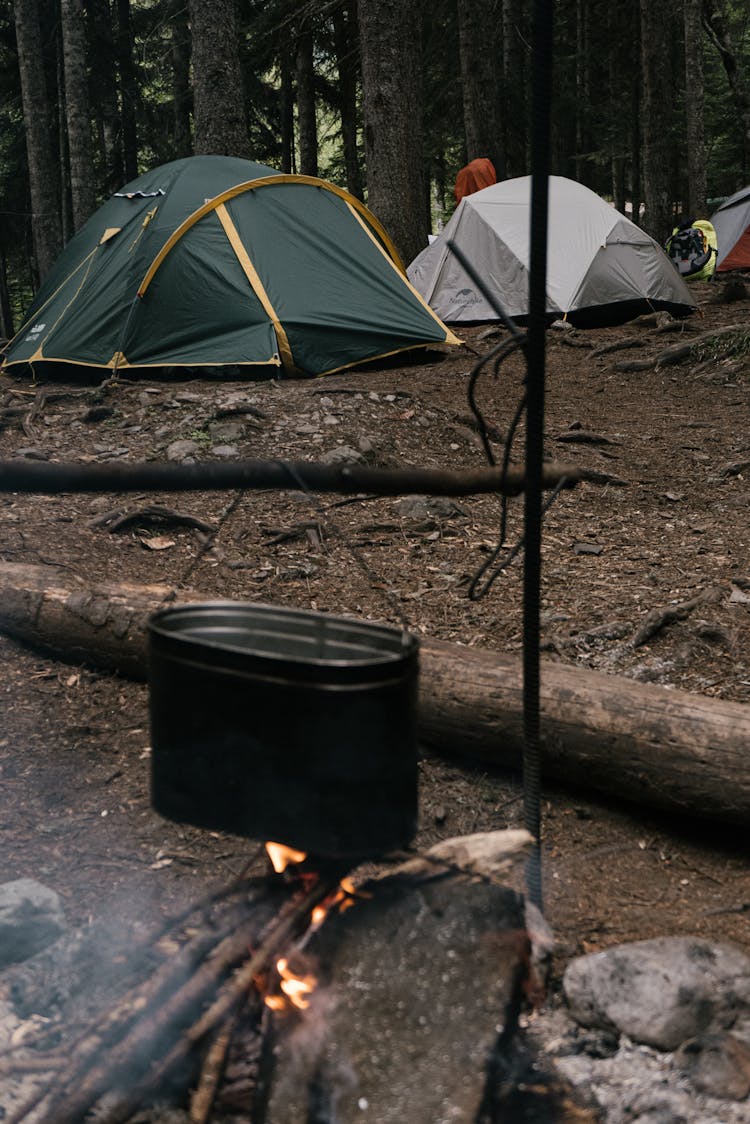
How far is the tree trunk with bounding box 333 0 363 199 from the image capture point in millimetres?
17016

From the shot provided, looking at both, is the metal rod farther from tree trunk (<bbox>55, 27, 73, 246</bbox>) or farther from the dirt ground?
tree trunk (<bbox>55, 27, 73, 246</bbox>)

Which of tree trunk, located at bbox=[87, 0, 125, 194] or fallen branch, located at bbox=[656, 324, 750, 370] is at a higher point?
tree trunk, located at bbox=[87, 0, 125, 194]

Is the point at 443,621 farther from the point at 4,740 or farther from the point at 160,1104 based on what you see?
the point at 160,1104

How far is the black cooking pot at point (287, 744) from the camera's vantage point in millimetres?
1887

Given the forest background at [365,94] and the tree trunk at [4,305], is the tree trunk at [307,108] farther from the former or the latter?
the tree trunk at [4,305]

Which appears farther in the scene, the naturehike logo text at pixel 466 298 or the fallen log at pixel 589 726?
the naturehike logo text at pixel 466 298

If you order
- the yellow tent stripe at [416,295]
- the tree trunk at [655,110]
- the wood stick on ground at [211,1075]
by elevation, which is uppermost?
the tree trunk at [655,110]

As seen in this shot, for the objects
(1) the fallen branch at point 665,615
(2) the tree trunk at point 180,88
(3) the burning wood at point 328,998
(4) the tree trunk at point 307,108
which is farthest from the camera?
(2) the tree trunk at point 180,88

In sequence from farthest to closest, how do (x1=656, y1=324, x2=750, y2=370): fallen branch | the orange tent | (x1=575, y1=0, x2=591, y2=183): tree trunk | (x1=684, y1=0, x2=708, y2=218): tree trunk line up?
1. (x1=575, y1=0, x2=591, y2=183): tree trunk
2. (x1=684, y1=0, x2=708, y2=218): tree trunk
3. the orange tent
4. (x1=656, y1=324, x2=750, y2=370): fallen branch

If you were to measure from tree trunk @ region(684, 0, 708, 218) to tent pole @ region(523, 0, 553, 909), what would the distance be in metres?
15.5

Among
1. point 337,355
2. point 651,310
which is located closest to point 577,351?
point 651,310

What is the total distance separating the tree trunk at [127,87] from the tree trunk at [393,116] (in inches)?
374

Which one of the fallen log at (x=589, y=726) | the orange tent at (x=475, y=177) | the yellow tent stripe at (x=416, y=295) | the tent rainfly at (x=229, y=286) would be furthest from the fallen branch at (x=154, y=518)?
the orange tent at (x=475, y=177)

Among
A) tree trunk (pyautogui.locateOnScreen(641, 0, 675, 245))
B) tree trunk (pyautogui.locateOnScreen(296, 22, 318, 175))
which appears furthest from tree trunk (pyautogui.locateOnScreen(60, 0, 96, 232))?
tree trunk (pyautogui.locateOnScreen(641, 0, 675, 245))
